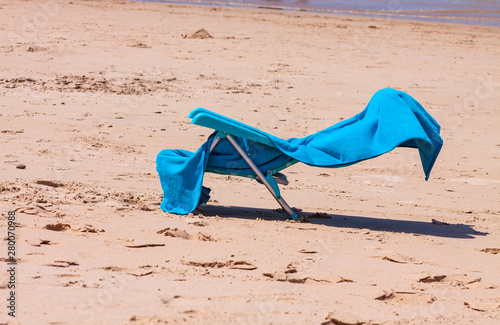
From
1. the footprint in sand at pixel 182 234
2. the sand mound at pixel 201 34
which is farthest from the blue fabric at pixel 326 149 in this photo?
the sand mound at pixel 201 34

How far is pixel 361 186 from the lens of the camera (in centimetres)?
650

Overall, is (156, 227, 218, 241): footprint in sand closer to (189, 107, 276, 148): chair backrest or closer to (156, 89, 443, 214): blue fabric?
(156, 89, 443, 214): blue fabric

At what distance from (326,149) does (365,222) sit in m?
0.74

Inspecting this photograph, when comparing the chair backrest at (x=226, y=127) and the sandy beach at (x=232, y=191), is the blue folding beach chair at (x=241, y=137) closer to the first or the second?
the chair backrest at (x=226, y=127)

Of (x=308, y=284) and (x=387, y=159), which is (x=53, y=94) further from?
(x=308, y=284)

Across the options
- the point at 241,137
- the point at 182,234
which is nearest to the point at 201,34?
the point at 241,137

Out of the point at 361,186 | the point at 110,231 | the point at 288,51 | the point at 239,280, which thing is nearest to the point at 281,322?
the point at 239,280

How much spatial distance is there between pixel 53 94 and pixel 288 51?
490 centimetres

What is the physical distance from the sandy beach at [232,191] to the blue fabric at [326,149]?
0.29 metres

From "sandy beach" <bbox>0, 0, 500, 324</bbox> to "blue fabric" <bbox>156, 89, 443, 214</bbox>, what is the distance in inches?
11.2

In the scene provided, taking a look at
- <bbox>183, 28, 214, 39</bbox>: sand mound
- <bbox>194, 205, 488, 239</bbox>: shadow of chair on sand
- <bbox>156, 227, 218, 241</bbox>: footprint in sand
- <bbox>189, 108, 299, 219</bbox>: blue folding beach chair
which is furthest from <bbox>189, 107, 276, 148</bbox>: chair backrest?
<bbox>183, 28, 214, 39</bbox>: sand mound

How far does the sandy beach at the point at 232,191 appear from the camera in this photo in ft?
11.9

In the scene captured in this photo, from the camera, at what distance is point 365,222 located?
17.9 ft

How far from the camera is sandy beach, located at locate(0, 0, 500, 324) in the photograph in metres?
3.62
